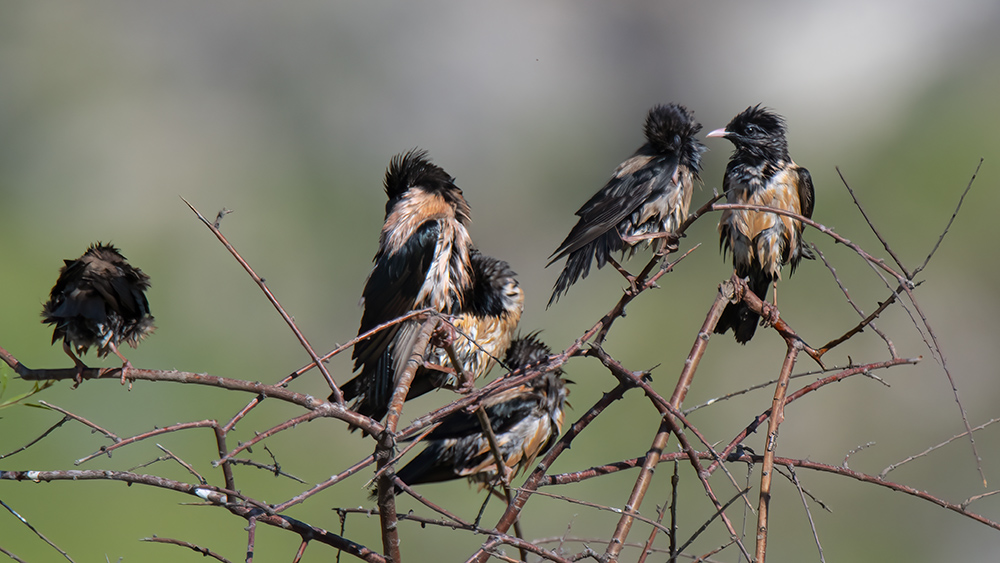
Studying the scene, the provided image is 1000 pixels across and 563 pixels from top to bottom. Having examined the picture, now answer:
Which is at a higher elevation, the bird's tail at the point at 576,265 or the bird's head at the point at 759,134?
the bird's head at the point at 759,134

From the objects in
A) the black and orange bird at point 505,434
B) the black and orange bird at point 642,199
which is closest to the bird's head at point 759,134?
the black and orange bird at point 642,199

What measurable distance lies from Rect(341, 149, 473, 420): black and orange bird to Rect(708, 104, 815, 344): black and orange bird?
1.22 m

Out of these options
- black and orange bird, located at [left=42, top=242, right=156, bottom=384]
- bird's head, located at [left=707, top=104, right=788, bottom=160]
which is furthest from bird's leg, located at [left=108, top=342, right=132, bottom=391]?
bird's head, located at [left=707, top=104, right=788, bottom=160]

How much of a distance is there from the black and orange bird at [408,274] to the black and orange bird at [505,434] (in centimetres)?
48

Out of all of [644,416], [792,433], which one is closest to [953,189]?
[792,433]

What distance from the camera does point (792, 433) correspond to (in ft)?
34.6

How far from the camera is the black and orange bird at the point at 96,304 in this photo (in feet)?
7.28

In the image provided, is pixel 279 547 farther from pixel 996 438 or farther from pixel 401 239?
pixel 996 438

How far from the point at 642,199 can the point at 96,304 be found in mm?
2356

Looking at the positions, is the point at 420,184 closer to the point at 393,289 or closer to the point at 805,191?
the point at 393,289

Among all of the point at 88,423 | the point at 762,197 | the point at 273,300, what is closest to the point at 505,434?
the point at 762,197

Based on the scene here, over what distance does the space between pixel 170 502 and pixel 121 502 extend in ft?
1.63

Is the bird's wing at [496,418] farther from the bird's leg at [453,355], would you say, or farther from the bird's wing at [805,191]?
the bird's wing at [805,191]

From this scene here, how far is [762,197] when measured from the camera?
3.58m
